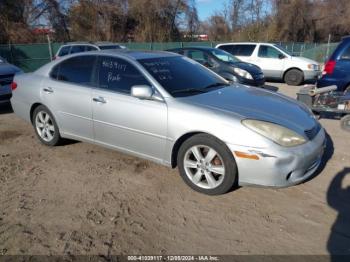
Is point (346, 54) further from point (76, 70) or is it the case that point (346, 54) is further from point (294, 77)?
point (76, 70)

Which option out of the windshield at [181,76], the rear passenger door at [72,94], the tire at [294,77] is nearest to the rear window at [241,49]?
the tire at [294,77]

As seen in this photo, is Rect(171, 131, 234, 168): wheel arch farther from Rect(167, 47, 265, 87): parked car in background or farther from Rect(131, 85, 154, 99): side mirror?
Rect(167, 47, 265, 87): parked car in background

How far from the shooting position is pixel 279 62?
12.9 m

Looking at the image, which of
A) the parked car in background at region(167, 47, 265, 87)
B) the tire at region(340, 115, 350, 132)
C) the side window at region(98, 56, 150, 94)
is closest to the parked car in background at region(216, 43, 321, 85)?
the parked car in background at region(167, 47, 265, 87)

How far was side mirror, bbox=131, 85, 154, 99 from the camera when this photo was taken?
12.8 feet

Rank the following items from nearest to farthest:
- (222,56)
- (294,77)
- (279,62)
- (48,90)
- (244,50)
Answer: (48,90), (222,56), (294,77), (279,62), (244,50)

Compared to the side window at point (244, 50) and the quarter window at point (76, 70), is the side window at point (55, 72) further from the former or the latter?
the side window at point (244, 50)

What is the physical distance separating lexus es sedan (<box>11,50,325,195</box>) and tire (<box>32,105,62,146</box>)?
2cm

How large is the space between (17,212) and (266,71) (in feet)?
37.6

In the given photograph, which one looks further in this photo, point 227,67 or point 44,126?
point 227,67

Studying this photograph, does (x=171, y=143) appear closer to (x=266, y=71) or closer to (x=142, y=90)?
(x=142, y=90)

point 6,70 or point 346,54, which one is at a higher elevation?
point 346,54

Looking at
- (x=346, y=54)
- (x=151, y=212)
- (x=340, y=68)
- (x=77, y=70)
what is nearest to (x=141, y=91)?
(x=151, y=212)

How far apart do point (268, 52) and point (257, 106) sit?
32.9 ft
